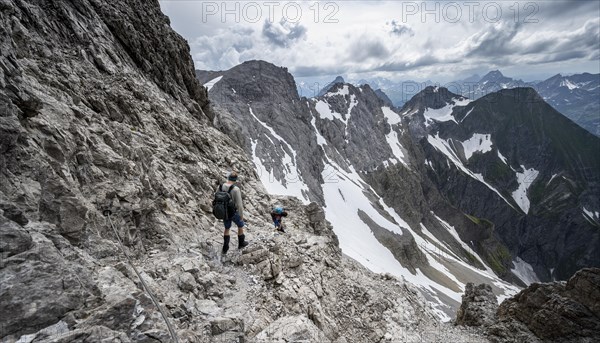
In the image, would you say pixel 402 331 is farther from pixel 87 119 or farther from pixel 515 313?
pixel 87 119

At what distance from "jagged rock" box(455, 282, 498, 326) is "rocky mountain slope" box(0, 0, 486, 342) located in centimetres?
198

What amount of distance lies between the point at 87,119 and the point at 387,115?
198734 mm

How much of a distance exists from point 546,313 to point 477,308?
3729 millimetres

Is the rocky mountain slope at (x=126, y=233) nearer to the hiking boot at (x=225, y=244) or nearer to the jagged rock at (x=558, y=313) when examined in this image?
the hiking boot at (x=225, y=244)

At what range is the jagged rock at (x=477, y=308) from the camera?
2017 cm

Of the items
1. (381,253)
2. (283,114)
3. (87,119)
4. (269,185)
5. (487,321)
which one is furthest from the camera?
(283,114)

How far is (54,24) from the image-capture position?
723 inches

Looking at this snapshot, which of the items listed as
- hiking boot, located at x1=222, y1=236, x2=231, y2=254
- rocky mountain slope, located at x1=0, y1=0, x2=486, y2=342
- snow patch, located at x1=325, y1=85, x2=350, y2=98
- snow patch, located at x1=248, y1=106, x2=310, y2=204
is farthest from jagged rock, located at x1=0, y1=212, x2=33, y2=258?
snow patch, located at x1=325, y1=85, x2=350, y2=98

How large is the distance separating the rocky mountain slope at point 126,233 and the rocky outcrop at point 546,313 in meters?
2.32

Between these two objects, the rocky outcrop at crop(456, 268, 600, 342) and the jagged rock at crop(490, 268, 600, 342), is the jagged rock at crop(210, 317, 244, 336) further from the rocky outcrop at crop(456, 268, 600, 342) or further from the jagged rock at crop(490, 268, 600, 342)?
the jagged rock at crop(490, 268, 600, 342)

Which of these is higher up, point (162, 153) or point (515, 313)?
point (162, 153)

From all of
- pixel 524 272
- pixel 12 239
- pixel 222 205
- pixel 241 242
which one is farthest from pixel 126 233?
pixel 524 272

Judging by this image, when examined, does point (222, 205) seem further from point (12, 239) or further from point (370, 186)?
point (370, 186)

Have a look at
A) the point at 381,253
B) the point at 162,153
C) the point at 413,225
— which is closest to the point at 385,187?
the point at 413,225
